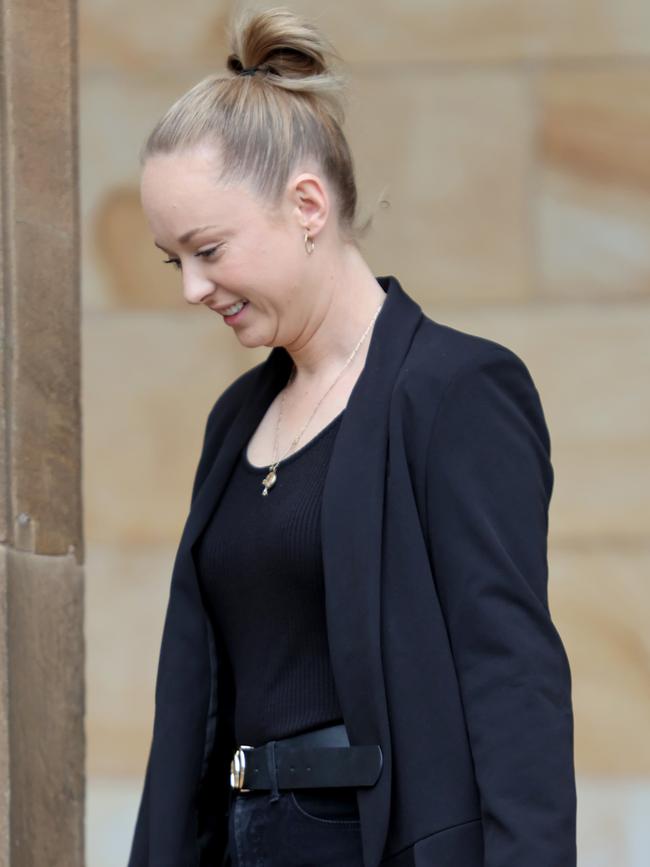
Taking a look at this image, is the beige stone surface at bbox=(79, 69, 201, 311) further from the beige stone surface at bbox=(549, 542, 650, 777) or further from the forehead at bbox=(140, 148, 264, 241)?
the forehead at bbox=(140, 148, 264, 241)

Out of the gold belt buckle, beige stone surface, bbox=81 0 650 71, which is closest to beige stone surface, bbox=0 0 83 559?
the gold belt buckle

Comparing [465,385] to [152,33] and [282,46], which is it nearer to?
[282,46]

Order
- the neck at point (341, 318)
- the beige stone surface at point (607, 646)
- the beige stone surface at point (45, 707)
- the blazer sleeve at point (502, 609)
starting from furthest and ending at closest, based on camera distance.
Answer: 1. the beige stone surface at point (607, 646)
2. the beige stone surface at point (45, 707)
3. the neck at point (341, 318)
4. the blazer sleeve at point (502, 609)

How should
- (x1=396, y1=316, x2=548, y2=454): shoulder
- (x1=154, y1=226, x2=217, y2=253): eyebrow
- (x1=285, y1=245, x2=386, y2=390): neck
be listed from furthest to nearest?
(x1=285, y1=245, x2=386, y2=390): neck < (x1=154, y1=226, x2=217, y2=253): eyebrow < (x1=396, y1=316, x2=548, y2=454): shoulder

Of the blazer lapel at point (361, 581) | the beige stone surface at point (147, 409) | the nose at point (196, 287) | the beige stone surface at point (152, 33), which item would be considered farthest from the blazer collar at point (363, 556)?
the beige stone surface at point (152, 33)

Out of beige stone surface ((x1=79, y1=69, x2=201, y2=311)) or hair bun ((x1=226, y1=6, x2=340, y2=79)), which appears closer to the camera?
hair bun ((x1=226, y1=6, x2=340, y2=79))

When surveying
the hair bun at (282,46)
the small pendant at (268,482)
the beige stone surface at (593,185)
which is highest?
the beige stone surface at (593,185)

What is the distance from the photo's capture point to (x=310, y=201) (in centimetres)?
247

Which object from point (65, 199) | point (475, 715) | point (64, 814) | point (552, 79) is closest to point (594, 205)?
point (552, 79)

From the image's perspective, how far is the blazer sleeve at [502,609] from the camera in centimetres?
219

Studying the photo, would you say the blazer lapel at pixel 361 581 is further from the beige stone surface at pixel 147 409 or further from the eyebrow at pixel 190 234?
the beige stone surface at pixel 147 409

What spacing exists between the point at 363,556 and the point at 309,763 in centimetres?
26

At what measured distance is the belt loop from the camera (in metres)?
2.38

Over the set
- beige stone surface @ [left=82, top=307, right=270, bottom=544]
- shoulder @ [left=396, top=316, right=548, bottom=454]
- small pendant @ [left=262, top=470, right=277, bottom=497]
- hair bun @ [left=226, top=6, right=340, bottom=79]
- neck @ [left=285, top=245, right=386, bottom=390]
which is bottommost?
small pendant @ [left=262, top=470, right=277, bottom=497]
